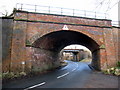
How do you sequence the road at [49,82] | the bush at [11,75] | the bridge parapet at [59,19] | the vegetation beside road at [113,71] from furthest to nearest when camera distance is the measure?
the bridge parapet at [59,19]
the vegetation beside road at [113,71]
the bush at [11,75]
the road at [49,82]

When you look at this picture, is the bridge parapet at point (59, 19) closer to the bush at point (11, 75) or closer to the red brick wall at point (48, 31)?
the red brick wall at point (48, 31)

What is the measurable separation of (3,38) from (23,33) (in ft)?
7.11

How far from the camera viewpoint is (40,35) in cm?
1173

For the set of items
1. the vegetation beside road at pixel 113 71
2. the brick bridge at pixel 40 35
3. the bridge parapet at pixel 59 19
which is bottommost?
the vegetation beside road at pixel 113 71

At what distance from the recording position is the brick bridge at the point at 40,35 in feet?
34.8

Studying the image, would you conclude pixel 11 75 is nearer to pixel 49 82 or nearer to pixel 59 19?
pixel 49 82

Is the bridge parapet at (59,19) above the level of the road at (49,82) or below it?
above

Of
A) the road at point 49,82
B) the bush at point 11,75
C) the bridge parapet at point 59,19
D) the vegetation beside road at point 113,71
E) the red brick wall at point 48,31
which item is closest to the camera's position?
the road at point 49,82

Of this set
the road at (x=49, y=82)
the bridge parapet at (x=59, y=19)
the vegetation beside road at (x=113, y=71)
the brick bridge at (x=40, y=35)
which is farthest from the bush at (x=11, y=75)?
the vegetation beside road at (x=113, y=71)

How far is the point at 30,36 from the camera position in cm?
1147

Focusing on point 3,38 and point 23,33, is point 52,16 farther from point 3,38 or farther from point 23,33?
point 3,38

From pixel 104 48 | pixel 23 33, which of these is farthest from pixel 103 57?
pixel 23 33

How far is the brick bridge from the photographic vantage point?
10.6 meters

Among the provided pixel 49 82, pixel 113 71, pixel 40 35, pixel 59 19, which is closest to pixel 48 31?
pixel 40 35
